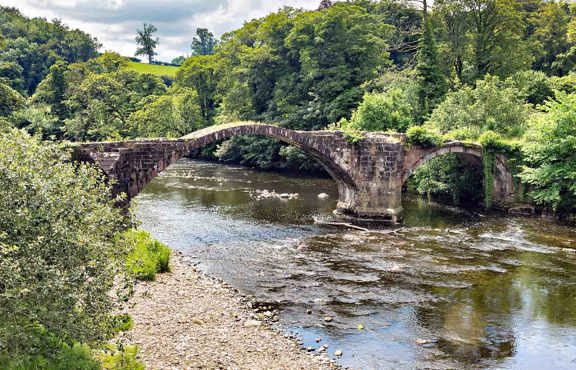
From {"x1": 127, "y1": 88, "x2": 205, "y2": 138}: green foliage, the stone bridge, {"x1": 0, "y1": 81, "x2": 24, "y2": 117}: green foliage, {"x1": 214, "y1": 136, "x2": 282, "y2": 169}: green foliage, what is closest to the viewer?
{"x1": 0, "y1": 81, "x2": 24, "y2": 117}: green foliage

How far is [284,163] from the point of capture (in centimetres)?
5612

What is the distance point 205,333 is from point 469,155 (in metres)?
24.9

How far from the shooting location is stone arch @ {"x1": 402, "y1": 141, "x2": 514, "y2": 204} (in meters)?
32.1

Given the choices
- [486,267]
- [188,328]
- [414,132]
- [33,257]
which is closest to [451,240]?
[486,267]

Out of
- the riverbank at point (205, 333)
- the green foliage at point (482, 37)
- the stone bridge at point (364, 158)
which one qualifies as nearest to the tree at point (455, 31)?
the green foliage at point (482, 37)

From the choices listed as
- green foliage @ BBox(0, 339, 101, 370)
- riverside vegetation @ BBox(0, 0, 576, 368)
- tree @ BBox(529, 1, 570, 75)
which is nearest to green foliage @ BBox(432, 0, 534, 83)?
riverside vegetation @ BBox(0, 0, 576, 368)

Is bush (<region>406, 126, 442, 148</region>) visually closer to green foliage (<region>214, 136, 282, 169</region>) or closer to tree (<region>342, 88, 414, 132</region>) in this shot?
tree (<region>342, 88, 414, 132</region>)

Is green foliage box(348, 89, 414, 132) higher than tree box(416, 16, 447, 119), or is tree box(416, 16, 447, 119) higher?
tree box(416, 16, 447, 119)

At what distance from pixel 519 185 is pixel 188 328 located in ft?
85.2

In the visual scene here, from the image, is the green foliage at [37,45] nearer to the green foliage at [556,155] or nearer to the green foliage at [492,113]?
the green foliage at [492,113]

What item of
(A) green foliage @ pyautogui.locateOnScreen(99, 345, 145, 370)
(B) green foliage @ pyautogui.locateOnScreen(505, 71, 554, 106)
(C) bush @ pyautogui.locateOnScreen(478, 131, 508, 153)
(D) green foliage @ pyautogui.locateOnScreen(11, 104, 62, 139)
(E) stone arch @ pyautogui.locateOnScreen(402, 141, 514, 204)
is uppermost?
(B) green foliage @ pyautogui.locateOnScreen(505, 71, 554, 106)

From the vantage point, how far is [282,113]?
56625 millimetres

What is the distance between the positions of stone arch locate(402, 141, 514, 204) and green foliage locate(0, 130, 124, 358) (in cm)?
2440

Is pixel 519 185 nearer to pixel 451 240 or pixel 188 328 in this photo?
pixel 451 240
